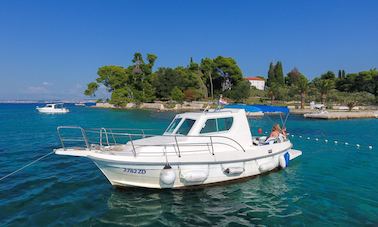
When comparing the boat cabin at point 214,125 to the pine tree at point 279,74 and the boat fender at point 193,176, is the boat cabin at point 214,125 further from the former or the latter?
the pine tree at point 279,74

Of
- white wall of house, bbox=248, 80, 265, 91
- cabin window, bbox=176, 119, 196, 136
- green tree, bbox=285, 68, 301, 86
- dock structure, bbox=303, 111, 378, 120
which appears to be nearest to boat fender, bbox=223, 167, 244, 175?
cabin window, bbox=176, 119, 196, 136

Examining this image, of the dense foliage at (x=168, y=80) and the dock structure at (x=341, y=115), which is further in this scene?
the dense foliage at (x=168, y=80)

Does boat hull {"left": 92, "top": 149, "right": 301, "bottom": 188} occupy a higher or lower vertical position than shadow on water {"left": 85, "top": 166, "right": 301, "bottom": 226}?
higher

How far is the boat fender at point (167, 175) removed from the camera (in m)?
8.70

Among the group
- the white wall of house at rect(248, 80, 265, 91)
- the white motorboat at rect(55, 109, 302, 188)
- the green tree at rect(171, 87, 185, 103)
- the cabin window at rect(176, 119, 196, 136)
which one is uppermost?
the white wall of house at rect(248, 80, 265, 91)

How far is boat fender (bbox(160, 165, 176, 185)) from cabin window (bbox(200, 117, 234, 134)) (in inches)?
91.5

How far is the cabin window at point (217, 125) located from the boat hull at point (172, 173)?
4.97ft

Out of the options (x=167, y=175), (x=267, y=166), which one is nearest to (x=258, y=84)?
(x=267, y=166)

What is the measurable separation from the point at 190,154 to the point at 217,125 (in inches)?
77.3

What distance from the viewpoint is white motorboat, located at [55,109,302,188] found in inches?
350

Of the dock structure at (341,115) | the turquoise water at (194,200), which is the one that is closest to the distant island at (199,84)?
the dock structure at (341,115)

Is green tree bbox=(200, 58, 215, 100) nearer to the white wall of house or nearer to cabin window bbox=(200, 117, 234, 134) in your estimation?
the white wall of house

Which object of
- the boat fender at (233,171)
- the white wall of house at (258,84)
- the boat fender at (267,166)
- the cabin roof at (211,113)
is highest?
the white wall of house at (258,84)

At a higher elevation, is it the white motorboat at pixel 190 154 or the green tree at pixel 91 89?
the green tree at pixel 91 89
